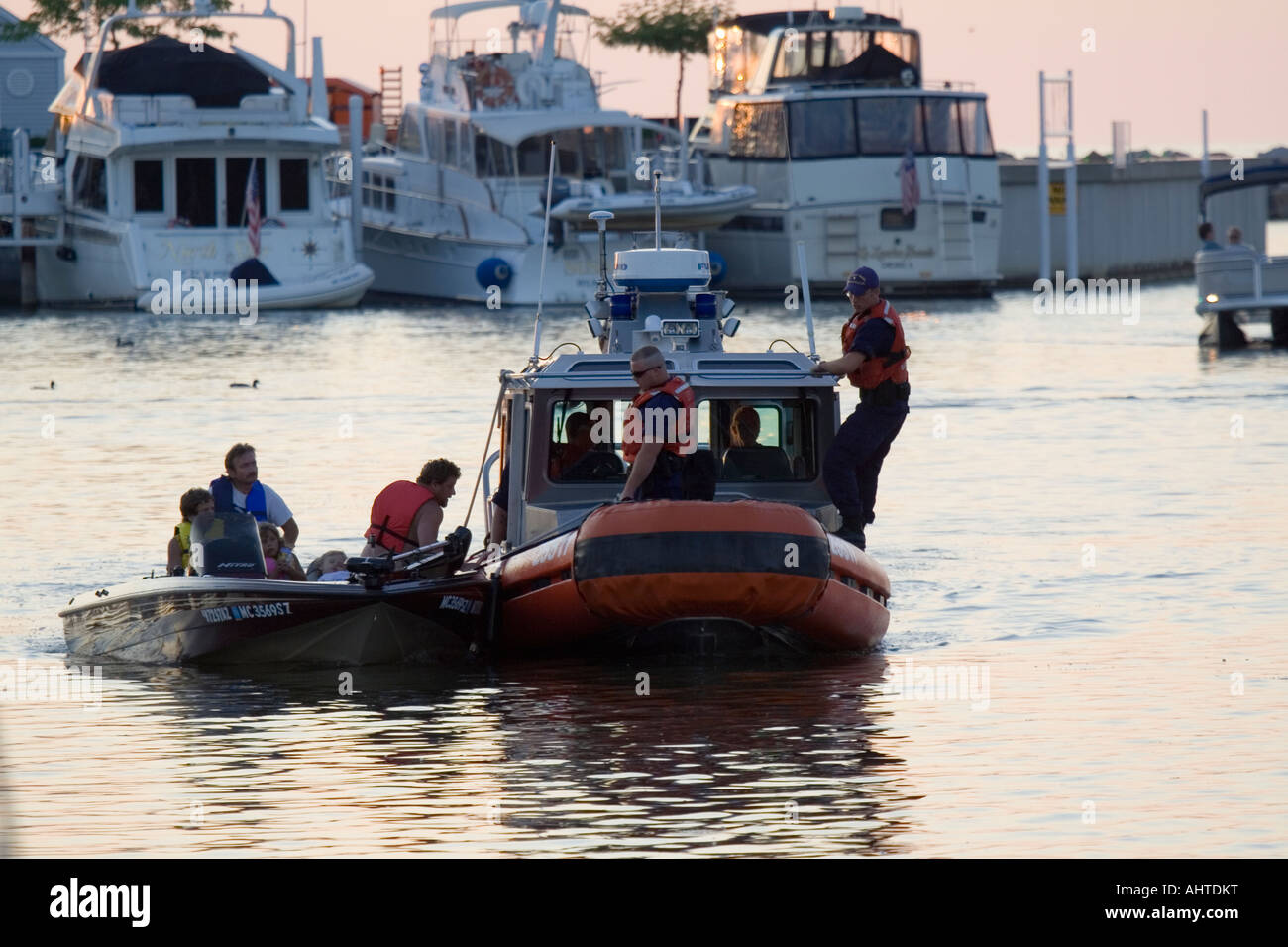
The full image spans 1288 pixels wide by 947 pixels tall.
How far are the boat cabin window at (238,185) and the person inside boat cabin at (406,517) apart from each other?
1502 inches

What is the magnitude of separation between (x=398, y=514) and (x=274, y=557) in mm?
802

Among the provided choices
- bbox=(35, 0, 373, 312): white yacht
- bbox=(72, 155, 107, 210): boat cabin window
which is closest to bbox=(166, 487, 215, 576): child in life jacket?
bbox=(35, 0, 373, 312): white yacht

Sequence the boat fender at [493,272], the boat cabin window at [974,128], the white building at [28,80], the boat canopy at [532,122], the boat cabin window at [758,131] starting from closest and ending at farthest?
1. the boat fender at [493,272]
2. the boat canopy at [532,122]
3. the boat cabin window at [758,131]
4. the boat cabin window at [974,128]
5. the white building at [28,80]

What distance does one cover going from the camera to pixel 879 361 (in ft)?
48.3

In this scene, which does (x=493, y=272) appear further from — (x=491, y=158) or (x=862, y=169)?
(x=862, y=169)

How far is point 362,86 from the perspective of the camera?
89750 mm

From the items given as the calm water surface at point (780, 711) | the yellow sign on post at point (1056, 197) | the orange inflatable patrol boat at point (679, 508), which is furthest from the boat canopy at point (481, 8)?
the orange inflatable patrol boat at point (679, 508)

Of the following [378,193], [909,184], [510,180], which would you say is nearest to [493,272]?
[510,180]

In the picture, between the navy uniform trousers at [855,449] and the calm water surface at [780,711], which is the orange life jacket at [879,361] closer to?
the navy uniform trousers at [855,449]

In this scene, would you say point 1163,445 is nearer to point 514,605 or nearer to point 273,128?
point 514,605

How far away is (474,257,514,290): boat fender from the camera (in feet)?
184

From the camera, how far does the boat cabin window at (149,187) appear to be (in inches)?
2051
